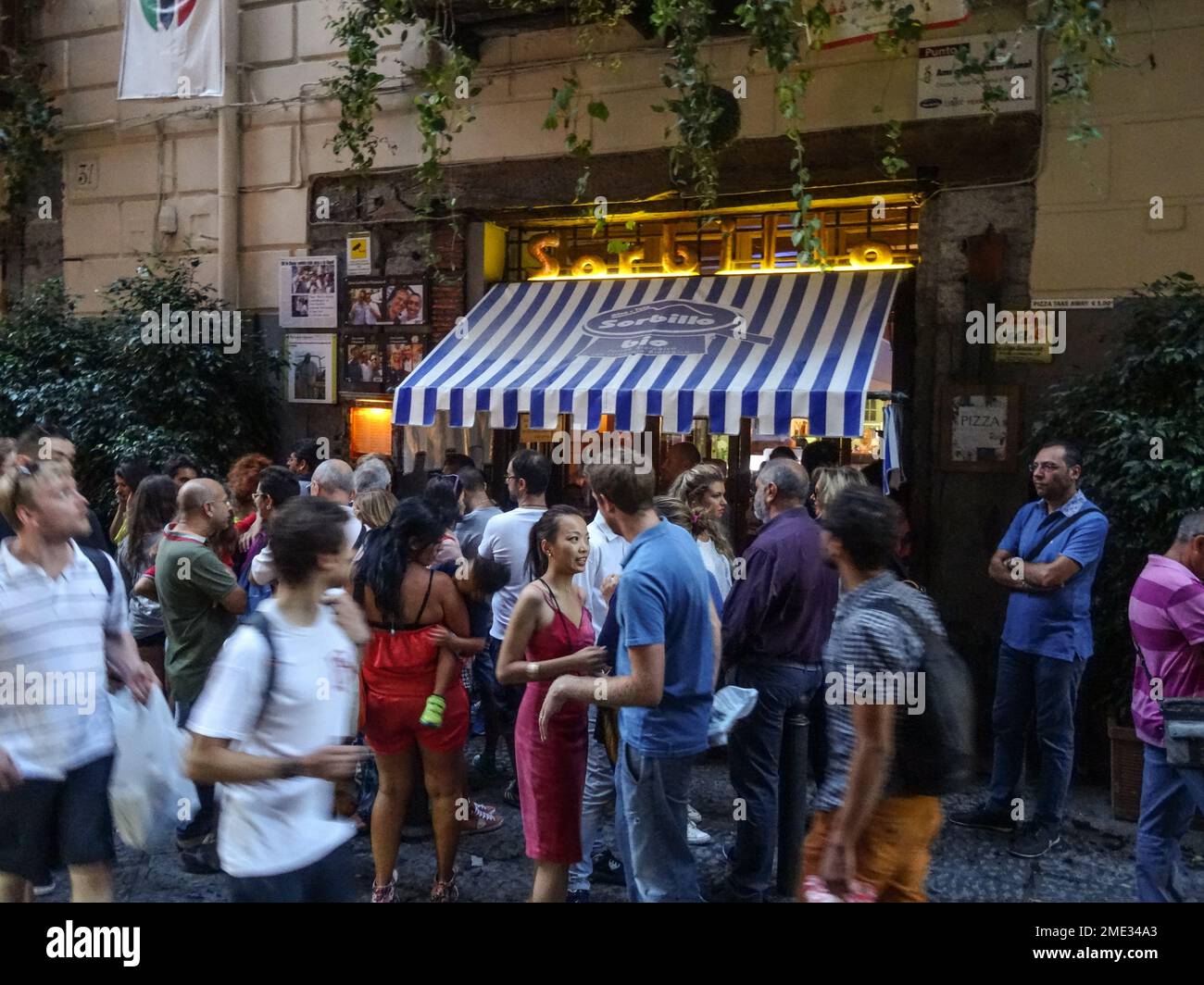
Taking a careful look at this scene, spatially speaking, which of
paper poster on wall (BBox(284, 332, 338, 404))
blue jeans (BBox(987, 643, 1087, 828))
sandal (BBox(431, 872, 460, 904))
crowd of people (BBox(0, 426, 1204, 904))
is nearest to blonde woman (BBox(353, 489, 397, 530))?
crowd of people (BBox(0, 426, 1204, 904))

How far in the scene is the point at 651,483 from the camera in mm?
3869

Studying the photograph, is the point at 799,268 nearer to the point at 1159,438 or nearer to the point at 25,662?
the point at 1159,438

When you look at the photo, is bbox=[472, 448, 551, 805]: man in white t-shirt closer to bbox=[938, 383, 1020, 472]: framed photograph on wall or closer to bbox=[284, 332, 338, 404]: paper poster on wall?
bbox=[938, 383, 1020, 472]: framed photograph on wall

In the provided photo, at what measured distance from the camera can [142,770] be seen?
3.62 m

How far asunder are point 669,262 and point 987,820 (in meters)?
4.71

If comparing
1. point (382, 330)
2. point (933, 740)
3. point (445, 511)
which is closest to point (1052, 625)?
point (933, 740)

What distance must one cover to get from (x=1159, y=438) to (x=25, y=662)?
5274mm

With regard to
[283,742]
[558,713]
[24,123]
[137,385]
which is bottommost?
[558,713]

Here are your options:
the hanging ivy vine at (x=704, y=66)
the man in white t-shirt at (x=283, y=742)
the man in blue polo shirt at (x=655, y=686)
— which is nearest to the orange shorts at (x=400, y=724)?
the man in blue polo shirt at (x=655, y=686)

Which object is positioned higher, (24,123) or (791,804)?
(24,123)

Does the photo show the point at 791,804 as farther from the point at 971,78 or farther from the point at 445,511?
the point at 971,78

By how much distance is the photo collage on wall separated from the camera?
345 inches
